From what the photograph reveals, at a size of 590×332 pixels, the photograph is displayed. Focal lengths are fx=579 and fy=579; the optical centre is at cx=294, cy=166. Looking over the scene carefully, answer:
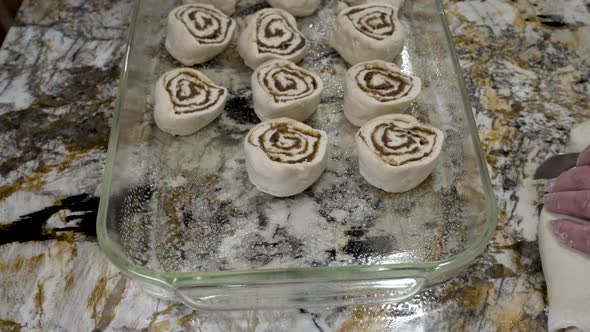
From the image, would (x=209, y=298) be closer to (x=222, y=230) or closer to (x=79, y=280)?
(x=222, y=230)

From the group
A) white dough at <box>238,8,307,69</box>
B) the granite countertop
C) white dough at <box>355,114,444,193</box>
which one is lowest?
the granite countertop

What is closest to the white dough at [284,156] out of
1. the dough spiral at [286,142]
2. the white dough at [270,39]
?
the dough spiral at [286,142]

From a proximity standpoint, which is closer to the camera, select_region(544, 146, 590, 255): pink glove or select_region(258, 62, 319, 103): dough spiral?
select_region(544, 146, 590, 255): pink glove

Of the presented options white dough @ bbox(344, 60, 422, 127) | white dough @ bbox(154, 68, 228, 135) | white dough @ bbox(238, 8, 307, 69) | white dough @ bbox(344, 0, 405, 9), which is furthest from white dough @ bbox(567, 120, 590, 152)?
white dough @ bbox(154, 68, 228, 135)

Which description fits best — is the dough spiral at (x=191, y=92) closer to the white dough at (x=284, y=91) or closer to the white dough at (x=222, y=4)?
the white dough at (x=284, y=91)

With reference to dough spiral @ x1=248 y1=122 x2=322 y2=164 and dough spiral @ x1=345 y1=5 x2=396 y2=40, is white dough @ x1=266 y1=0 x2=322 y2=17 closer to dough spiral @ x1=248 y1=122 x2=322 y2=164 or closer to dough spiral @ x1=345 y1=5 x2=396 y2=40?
dough spiral @ x1=345 y1=5 x2=396 y2=40

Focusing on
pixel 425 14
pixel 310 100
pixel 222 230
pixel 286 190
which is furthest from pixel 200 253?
pixel 425 14
